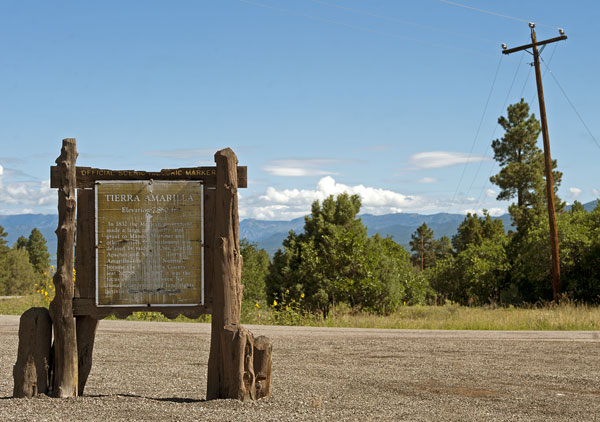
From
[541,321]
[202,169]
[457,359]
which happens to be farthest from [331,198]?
[202,169]

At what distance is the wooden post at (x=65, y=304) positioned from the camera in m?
7.86

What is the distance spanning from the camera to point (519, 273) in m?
29.8

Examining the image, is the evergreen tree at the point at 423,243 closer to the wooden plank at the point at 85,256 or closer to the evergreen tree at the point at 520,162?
the evergreen tree at the point at 520,162

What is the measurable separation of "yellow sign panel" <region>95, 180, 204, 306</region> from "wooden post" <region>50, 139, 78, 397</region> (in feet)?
1.09

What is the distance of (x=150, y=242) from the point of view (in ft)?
26.7

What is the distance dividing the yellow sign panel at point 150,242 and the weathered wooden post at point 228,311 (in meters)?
0.31

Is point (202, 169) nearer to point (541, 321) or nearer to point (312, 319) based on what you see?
point (312, 319)

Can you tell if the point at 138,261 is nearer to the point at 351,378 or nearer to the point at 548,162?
the point at 351,378

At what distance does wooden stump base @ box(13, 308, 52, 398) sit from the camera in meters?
7.78

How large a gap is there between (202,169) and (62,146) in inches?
70.4

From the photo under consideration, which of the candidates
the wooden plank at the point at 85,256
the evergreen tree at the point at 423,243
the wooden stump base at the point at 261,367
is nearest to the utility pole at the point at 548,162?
the wooden stump base at the point at 261,367

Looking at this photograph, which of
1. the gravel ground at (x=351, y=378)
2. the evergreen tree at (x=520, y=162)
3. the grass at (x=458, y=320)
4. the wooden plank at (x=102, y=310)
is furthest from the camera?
the evergreen tree at (x=520, y=162)

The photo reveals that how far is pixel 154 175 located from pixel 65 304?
1922 mm

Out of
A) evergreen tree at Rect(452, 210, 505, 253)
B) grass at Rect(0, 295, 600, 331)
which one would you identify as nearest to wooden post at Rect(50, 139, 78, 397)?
grass at Rect(0, 295, 600, 331)
